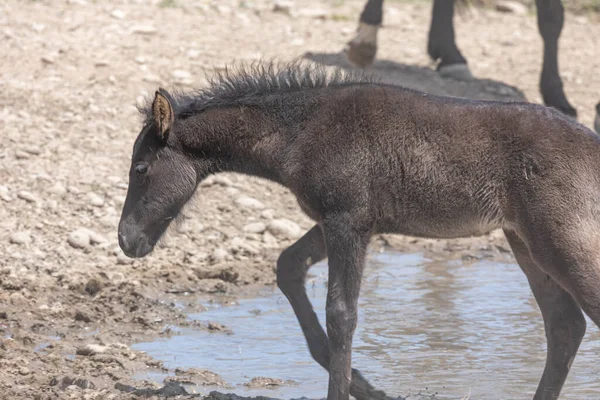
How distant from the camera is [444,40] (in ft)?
38.6

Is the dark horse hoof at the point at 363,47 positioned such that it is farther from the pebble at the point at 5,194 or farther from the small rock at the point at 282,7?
the pebble at the point at 5,194

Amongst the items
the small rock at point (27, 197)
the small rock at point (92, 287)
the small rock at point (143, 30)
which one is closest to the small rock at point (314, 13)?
the small rock at point (143, 30)

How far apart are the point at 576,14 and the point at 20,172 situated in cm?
934

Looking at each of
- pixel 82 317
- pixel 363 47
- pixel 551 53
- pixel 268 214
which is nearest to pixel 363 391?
pixel 82 317

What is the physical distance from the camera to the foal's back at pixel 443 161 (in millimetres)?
5258

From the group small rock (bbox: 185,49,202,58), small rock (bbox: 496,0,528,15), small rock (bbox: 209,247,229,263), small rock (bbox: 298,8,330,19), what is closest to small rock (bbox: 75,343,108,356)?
small rock (bbox: 209,247,229,263)

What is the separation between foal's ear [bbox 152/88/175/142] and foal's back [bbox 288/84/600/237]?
2.24 feet

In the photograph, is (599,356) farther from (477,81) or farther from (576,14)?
(576,14)

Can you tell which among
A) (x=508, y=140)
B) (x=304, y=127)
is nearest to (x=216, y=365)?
(x=304, y=127)

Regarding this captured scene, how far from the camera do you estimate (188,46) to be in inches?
443

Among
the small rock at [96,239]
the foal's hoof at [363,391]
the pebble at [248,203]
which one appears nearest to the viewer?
the foal's hoof at [363,391]

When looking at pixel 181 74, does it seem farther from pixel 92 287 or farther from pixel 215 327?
pixel 215 327

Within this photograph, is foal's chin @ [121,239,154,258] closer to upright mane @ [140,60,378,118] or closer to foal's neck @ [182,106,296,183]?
foal's neck @ [182,106,296,183]

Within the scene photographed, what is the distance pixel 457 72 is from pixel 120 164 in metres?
4.22
